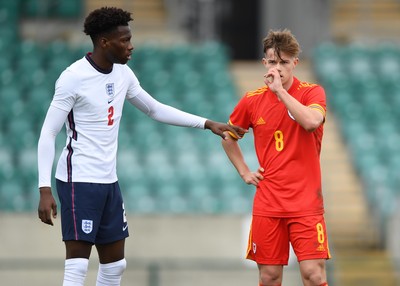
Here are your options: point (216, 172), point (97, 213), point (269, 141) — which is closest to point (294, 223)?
point (269, 141)

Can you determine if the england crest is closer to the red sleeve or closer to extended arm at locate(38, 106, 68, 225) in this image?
extended arm at locate(38, 106, 68, 225)

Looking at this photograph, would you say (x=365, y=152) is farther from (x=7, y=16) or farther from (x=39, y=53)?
(x=7, y=16)

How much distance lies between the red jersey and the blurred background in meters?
4.55

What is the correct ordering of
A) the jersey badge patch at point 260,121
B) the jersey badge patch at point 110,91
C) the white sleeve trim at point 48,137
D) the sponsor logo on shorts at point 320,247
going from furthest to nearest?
1. the jersey badge patch at point 260,121
2. the sponsor logo on shorts at point 320,247
3. the jersey badge patch at point 110,91
4. the white sleeve trim at point 48,137

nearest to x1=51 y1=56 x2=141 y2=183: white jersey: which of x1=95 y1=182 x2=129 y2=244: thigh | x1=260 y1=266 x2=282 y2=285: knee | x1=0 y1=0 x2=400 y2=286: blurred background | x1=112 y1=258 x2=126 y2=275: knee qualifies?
x1=95 y1=182 x2=129 y2=244: thigh

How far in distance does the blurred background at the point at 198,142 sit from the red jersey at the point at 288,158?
14.9 ft

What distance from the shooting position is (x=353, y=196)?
13.7 m

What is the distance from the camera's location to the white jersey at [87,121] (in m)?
6.33

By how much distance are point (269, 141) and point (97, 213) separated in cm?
114

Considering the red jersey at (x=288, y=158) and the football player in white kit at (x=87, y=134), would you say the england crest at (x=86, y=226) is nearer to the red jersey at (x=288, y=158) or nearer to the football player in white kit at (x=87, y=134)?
the football player in white kit at (x=87, y=134)

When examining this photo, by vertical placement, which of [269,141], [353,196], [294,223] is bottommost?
[353,196]

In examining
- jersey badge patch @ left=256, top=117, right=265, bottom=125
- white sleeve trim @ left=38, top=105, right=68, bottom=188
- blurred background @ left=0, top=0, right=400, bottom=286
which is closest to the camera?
white sleeve trim @ left=38, top=105, right=68, bottom=188

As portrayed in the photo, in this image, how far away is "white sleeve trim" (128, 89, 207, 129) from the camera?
6.82 meters

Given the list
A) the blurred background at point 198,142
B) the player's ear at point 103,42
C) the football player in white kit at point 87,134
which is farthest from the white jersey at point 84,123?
the blurred background at point 198,142
